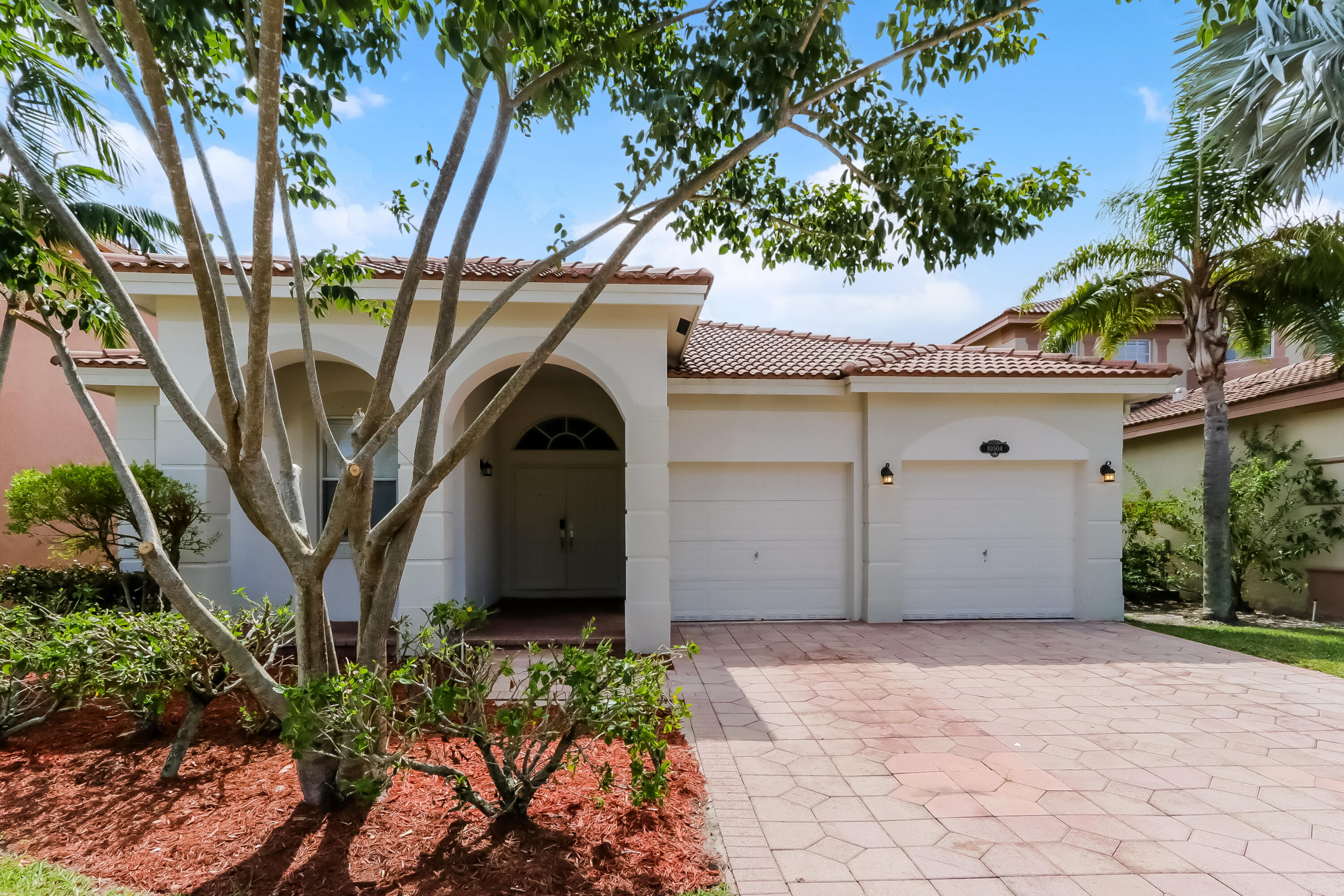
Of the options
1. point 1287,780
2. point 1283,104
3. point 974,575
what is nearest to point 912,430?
point 974,575

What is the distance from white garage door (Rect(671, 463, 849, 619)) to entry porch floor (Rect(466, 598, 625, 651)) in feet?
4.08

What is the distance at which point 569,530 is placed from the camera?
38.8 ft

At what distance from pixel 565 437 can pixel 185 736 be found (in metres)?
7.70

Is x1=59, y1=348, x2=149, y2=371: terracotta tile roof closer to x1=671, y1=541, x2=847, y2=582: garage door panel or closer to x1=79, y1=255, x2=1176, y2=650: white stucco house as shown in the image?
x1=79, y1=255, x2=1176, y2=650: white stucco house

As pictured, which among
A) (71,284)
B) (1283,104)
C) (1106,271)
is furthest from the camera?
(1106,271)

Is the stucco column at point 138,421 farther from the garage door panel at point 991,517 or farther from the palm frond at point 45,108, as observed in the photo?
the garage door panel at point 991,517

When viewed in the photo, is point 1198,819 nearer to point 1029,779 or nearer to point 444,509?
point 1029,779

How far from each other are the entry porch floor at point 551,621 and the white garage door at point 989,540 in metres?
4.51

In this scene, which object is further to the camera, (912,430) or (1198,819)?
(912,430)

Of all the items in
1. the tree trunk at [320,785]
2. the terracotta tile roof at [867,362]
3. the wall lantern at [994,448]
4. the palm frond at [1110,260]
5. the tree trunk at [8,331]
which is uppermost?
→ the palm frond at [1110,260]

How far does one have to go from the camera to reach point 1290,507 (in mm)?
11797

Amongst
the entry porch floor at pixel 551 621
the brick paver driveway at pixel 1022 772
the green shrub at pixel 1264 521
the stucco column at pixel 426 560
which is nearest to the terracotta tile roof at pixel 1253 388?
the green shrub at pixel 1264 521

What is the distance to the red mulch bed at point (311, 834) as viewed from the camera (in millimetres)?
3365

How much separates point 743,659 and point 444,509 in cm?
386
